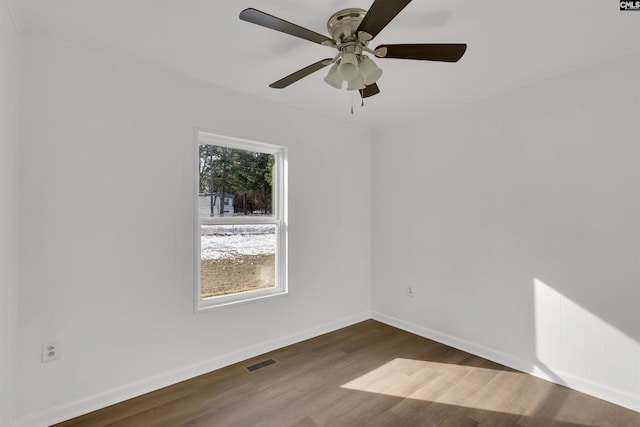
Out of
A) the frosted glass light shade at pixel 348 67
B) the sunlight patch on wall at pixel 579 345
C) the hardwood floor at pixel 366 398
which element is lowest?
the hardwood floor at pixel 366 398

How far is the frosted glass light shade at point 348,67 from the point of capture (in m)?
1.68

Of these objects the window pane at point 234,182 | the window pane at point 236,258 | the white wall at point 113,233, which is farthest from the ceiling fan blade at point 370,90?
the window pane at point 236,258

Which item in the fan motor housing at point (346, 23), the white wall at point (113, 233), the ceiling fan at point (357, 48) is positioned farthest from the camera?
the white wall at point (113, 233)

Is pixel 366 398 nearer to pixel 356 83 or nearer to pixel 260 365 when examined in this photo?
pixel 260 365

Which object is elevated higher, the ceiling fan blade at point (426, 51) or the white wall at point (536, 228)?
the ceiling fan blade at point (426, 51)

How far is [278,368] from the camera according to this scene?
2715 millimetres

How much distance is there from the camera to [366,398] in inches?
90.0

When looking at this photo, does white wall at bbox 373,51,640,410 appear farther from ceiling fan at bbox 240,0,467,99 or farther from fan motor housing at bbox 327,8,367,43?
fan motor housing at bbox 327,8,367,43

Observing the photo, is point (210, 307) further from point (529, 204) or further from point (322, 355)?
point (529, 204)

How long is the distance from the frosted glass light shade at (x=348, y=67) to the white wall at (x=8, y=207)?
1700mm

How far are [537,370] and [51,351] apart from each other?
11.9 ft

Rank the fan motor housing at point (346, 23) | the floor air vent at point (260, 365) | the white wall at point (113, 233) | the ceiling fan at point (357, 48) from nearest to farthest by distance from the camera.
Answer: the ceiling fan at point (357, 48), the fan motor housing at point (346, 23), the white wall at point (113, 233), the floor air vent at point (260, 365)

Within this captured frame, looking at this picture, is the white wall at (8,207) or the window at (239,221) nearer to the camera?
the white wall at (8,207)

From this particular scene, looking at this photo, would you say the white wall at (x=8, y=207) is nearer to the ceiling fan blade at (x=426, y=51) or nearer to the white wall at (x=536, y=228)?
the ceiling fan blade at (x=426, y=51)
